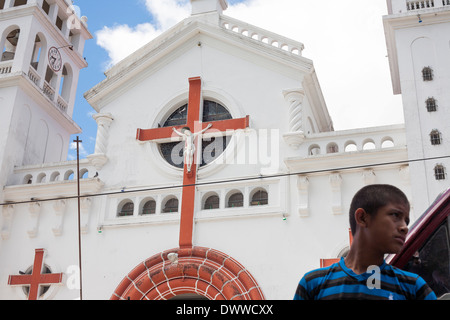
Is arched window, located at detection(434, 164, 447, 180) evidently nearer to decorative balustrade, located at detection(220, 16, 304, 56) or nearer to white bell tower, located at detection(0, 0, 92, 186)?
decorative balustrade, located at detection(220, 16, 304, 56)

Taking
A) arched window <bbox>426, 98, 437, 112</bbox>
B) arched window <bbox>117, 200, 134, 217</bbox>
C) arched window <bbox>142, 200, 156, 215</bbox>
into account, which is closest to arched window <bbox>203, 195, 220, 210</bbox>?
arched window <bbox>142, 200, 156, 215</bbox>

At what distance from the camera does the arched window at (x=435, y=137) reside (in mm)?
11414

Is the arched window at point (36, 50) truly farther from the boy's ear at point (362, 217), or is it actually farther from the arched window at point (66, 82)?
the boy's ear at point (362, 217)

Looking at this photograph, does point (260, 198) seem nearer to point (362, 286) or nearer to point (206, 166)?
point (206, 166)

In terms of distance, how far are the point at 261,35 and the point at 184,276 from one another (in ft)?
22.3

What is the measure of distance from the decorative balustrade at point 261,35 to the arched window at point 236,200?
406 centimetres

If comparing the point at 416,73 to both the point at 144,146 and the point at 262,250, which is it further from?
the point at 144,146

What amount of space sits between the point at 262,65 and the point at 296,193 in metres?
3.82

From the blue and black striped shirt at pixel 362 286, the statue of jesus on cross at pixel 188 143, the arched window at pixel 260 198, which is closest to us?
the blue and black striped shirt at pixel 362 286

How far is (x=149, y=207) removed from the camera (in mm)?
13492

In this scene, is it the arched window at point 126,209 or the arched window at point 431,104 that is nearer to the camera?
the arched window at point 431,104

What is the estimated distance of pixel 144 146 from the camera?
14078 millimetres

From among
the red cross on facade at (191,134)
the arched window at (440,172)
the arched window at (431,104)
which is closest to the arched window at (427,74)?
the arched window at (431,104)

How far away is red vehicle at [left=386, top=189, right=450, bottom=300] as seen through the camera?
3020 mm
